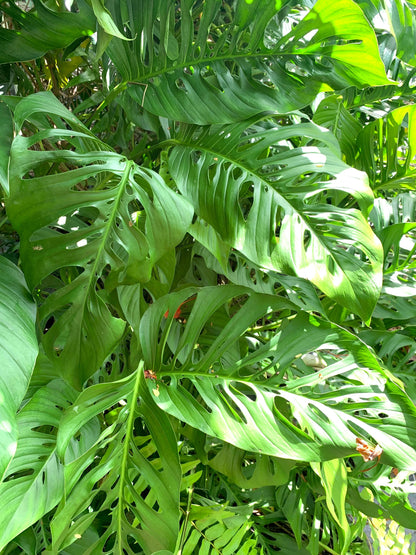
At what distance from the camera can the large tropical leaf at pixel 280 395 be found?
0.61 m

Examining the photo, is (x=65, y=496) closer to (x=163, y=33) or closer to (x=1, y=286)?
(x=1, y=286)

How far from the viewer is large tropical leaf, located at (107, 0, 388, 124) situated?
0.71 metres

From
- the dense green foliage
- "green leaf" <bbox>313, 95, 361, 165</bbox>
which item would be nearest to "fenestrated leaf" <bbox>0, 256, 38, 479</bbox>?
the dense green foliage

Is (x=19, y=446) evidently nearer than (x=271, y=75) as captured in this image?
Yes

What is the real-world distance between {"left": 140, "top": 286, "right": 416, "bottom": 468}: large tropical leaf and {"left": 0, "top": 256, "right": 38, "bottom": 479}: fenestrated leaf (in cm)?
16

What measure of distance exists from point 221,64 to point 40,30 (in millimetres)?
277

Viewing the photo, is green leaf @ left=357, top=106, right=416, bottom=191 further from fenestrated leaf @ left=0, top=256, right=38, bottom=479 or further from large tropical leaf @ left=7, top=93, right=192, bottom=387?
fenestrated leaf @ left=0, top=256, right=38, bottom=479

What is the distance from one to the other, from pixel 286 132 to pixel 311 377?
1.24 ft

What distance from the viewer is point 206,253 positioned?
35.2 inches

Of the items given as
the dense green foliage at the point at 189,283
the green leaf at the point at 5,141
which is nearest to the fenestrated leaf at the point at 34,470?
the dense green foliage at the point at 189,283

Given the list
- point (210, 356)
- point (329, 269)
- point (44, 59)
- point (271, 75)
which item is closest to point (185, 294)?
point (210, 356)

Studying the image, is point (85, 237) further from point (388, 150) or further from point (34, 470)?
point (388, 150)

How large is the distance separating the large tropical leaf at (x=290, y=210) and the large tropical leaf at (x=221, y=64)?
0.05 m

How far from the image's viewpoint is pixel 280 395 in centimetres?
68
